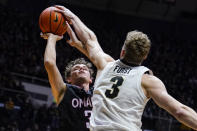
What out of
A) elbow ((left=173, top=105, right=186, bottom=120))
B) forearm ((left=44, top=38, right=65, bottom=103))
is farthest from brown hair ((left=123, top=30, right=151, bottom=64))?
forearm ((left=44, top=38, right=65, bottom=103))

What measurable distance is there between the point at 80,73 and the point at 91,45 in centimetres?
73

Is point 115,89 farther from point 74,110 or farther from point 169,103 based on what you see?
point 74,110

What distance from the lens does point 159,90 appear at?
2.38 meters

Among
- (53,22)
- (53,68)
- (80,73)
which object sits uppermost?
(53,22)

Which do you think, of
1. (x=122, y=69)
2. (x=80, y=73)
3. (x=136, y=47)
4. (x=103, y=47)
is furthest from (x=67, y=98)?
(x=103, y=47)

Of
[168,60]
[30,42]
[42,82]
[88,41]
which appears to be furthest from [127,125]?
[168,60]

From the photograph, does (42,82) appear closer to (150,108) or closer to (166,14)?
(150,108)

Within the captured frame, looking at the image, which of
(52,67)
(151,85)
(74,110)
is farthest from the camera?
(74,110)

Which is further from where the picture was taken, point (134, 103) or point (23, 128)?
point (23, 128)

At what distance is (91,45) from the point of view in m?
3.10

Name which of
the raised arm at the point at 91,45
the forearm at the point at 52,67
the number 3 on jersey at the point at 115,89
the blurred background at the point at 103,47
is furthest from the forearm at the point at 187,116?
the blurred background at the point at 103,47

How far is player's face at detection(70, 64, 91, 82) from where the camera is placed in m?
3.75

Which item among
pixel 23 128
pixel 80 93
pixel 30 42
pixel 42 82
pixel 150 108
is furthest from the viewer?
pixel 30 42

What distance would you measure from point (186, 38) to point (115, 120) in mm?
18277
